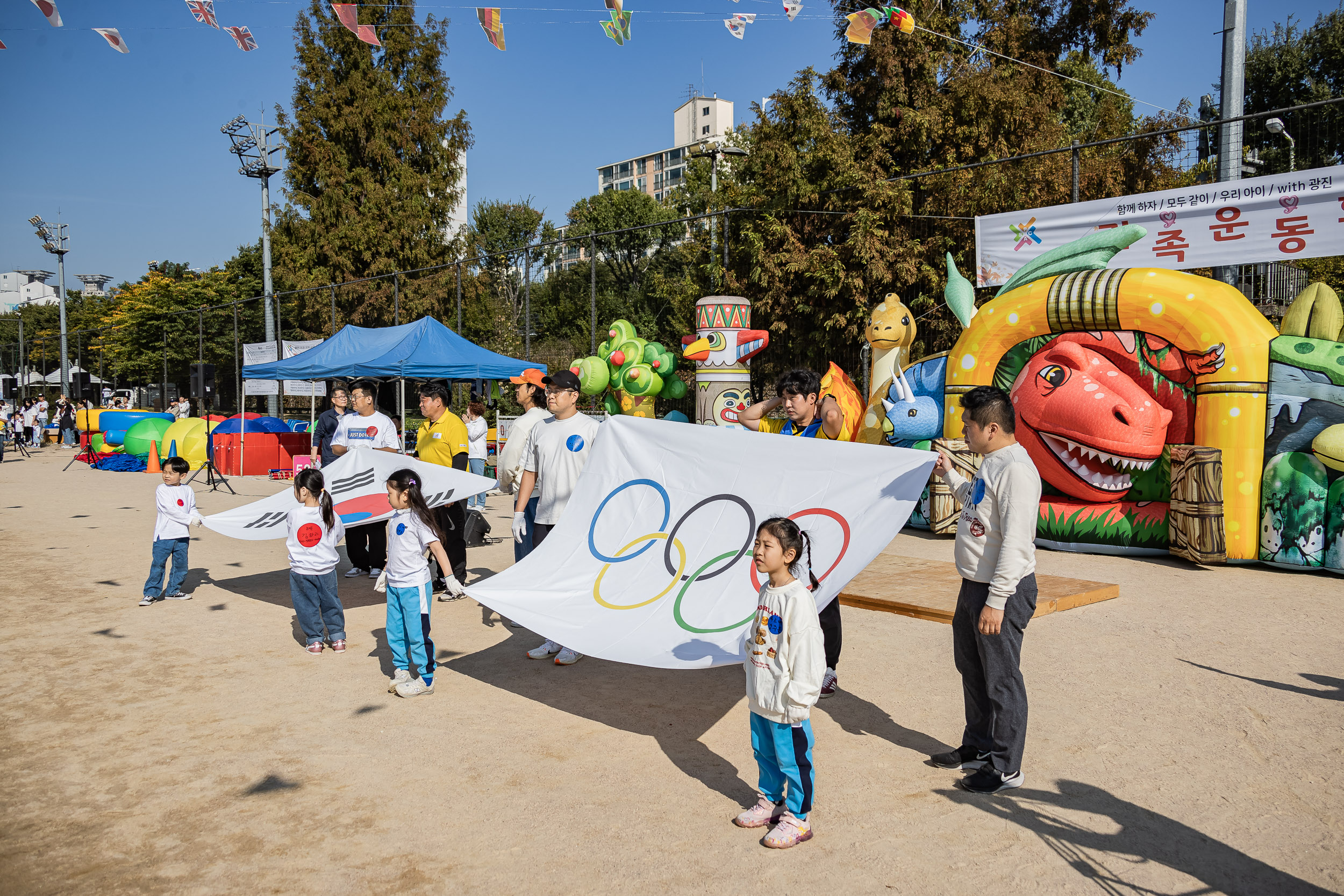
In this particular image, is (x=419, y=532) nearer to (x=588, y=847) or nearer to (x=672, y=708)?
(x=672, y=708)

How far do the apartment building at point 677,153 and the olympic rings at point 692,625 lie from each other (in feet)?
266

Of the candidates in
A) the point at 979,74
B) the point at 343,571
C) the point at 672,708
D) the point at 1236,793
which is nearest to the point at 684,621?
the point at 672,708

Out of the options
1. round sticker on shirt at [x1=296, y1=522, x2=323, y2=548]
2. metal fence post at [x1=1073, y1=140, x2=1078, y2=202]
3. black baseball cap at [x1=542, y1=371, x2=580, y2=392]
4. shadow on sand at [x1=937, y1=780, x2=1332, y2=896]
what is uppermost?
metal fence post at [x1=1073, y1=140, x2=1078, y2=202]

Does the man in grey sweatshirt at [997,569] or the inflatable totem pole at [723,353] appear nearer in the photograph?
the man in grey sweatshirt at [997,569]

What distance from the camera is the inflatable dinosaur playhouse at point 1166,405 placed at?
843cm

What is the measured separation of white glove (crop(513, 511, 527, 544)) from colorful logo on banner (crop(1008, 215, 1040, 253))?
9.01 meters

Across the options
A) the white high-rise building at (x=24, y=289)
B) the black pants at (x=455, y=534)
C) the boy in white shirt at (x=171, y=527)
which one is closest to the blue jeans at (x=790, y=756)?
the black pants at (x=455, y=534)

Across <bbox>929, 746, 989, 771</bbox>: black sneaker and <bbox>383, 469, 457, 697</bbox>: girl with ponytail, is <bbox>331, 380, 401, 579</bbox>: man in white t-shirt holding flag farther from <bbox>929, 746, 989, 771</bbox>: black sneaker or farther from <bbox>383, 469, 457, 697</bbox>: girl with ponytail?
<bbox>929, 746, 989, 771</bbox>: black sneaker

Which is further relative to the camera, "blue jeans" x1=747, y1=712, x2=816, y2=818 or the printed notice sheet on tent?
the printed notice sheet on tent

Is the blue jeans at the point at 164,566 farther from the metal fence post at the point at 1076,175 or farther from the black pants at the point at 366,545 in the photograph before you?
the metal fence post at the point at 1076,175

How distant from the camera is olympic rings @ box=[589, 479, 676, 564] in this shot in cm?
514

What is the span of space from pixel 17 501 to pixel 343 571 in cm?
927

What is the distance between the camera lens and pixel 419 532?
514cm

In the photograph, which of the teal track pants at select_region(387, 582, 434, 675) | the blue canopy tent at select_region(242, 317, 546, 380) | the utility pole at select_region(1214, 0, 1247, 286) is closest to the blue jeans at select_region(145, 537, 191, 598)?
the teal track pants at select_region(387, 582, 434, 675)
